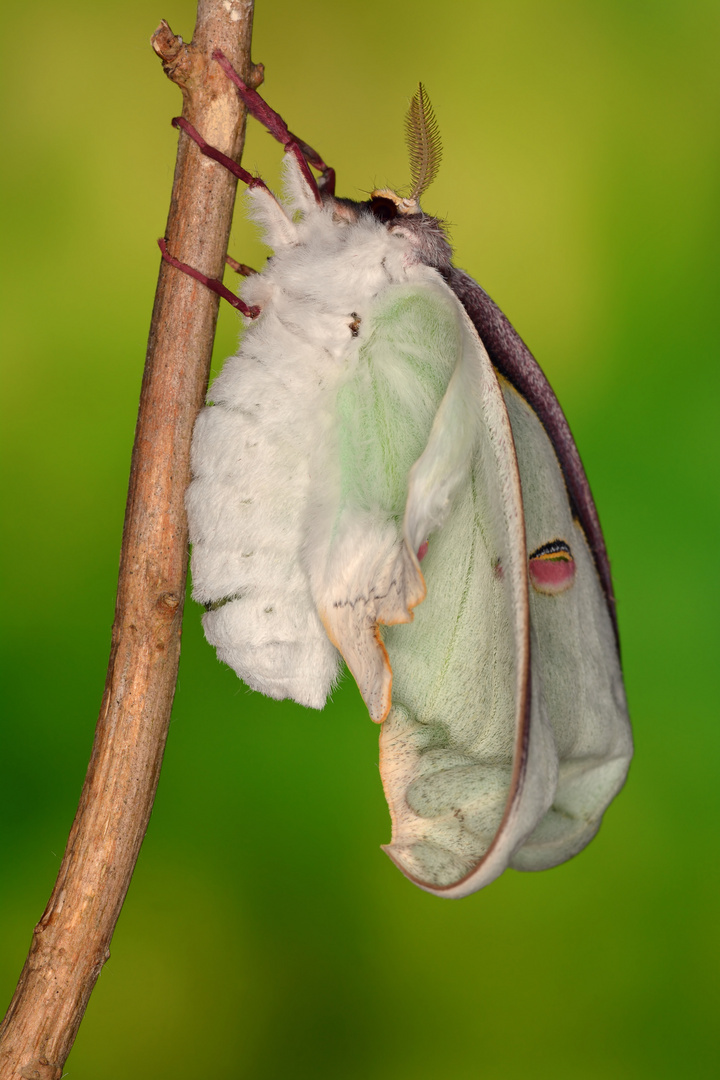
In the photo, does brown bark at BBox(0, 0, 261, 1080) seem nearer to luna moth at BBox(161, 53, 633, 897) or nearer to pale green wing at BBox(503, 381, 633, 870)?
luna moth at BBox(161, 53, 633, 897)

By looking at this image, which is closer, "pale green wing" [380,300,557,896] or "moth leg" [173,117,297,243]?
"pale green wing" [380,300,557,896]

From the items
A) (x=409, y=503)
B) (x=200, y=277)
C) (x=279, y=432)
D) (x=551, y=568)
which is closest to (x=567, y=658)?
(x=551, y=568)

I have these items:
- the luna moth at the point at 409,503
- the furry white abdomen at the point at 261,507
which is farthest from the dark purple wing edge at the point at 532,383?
the furry white abdomen at the point at 261,507

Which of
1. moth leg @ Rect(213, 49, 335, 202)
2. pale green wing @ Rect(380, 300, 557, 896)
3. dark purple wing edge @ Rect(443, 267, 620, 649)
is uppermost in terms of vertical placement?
moth leg @ Rect(213, 49, 335, 202)

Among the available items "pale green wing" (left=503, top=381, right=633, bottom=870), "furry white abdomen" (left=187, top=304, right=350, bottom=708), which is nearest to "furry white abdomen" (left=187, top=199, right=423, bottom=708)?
"furry white abdomen" (left=187, top=304, right=350, bottom=708)

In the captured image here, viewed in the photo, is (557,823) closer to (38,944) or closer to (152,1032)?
(38,944)

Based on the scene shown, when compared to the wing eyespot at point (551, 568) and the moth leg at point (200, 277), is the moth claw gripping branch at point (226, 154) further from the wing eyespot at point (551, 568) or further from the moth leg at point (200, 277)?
the wing eyespot at point (551, 568)

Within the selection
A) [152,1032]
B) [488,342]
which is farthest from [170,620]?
[152,1032]

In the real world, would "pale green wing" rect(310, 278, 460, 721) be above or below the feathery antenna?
below
